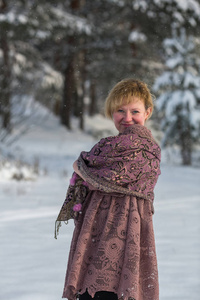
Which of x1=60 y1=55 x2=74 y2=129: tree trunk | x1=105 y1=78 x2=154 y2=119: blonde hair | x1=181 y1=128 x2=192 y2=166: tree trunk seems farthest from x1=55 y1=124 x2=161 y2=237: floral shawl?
x1=60 y1=55 x2=74 y2=129: tree trunk

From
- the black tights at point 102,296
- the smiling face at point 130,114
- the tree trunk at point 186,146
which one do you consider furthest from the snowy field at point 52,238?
the tree trunk at point 186,146

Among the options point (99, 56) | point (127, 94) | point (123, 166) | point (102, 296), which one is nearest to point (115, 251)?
point (102, 296)

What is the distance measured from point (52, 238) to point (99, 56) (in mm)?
18986

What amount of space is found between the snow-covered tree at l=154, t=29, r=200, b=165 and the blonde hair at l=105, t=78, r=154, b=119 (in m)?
12.2

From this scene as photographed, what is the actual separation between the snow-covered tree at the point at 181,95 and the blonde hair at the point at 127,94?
12156mm

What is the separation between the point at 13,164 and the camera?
10.0 m

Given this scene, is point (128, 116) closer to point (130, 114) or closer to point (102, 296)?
point (130, 114)

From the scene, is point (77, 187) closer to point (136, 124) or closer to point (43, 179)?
point (136, 124)

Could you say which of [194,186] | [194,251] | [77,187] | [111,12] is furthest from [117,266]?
[111,12]

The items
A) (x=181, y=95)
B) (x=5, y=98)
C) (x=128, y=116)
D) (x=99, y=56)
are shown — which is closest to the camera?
(x=128, y=116)

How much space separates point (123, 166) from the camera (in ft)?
8.09

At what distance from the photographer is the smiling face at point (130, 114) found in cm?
258

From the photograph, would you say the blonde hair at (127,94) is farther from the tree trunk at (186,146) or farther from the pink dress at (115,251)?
the tree trunk at (186,146)

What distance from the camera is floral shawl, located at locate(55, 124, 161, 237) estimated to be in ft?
8.04
